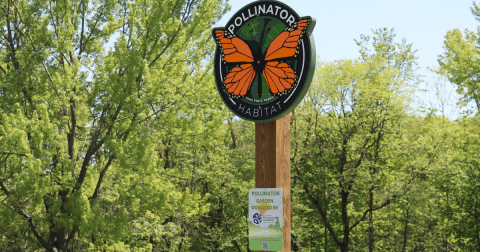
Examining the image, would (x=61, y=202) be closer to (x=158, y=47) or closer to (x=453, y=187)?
(x=158, y=47)

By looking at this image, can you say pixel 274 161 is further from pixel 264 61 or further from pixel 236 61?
pixel 236 61

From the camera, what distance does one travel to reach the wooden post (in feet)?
14.6

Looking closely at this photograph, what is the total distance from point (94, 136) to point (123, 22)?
2993 mm

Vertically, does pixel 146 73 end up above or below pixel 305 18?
above

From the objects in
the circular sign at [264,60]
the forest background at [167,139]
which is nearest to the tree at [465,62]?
the forest background at [167,139]

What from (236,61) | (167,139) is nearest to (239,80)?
(236,61)

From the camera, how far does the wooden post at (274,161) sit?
4449 mm

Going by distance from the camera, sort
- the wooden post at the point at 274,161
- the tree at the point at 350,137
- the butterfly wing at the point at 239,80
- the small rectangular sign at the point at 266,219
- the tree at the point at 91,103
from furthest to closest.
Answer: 1. the tree at the point at 350,137
2. the tree at the point at 91,103
3. the butterfly wing at the point at 239,80
4. the wooden post at the point at 274,161
5. the small rectangular sign at the point at 266,219

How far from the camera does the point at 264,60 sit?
457 cm

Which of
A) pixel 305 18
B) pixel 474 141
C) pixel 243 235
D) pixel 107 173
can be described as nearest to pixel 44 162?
pixel 107 173

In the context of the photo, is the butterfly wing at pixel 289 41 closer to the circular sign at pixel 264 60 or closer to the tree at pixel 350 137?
the circular sign at pixel 264 60

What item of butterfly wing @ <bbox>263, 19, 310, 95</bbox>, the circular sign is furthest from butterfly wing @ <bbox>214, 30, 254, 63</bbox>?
butterfly wing @ <bbox>263, 19, 310, 95</bbox>

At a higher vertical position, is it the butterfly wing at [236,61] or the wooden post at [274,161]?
the butterfly wing at [236,61]

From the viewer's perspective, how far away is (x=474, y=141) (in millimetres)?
18219
